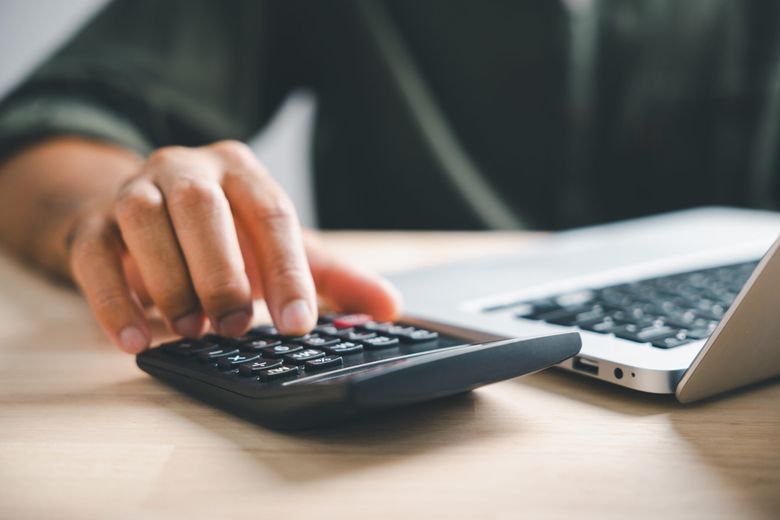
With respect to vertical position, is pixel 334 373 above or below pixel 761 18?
below

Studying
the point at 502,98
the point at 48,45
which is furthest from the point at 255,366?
the point at 48,45

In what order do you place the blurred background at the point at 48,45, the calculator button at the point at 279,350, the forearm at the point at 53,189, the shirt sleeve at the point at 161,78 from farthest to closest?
1. the blurred background at the point at 48,45
2. the shirt sleeve at the point at 161,78
3. the forearm at the point at 53,189
4. the calculator button at the point at 279,350

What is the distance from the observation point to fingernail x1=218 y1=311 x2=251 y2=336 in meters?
0.37

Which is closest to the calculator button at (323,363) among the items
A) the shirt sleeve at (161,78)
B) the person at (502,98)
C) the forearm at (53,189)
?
the forearm at (53,189)

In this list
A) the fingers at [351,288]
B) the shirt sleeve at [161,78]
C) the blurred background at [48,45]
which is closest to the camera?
the fingers at [351,288]

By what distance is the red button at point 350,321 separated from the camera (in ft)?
1.21

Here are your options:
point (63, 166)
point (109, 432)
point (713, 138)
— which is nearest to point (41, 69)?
point (63, 166)

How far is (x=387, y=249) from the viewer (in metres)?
0.81

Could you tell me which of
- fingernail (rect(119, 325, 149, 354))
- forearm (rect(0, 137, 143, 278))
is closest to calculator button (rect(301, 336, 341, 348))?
fingernail (rect(119, 325, 149, 354))

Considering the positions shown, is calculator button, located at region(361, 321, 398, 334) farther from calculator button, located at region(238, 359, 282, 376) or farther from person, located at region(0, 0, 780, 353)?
person, located at region(0, 0, 780, 353)

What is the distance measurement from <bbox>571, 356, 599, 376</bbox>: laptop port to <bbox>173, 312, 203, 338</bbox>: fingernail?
22cm

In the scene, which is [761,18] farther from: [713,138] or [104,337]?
[104,337]

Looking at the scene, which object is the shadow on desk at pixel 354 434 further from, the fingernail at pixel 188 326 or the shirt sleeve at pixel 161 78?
the shirt sleeve at pixel 161 78

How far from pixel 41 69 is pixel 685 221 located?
81cm
